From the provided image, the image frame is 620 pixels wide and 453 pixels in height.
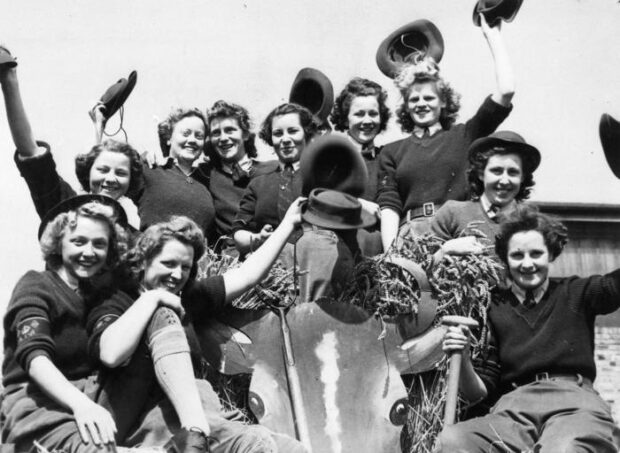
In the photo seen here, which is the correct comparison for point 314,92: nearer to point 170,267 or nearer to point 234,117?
point 234,117

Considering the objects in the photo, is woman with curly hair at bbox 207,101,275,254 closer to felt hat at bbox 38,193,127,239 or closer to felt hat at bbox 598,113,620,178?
felt hat at bbox 38,193,127,239

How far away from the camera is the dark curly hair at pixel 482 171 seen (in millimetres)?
6102

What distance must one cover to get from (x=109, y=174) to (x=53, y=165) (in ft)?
1.20

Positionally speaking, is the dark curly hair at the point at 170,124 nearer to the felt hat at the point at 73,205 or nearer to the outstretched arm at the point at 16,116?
the outstretched arm at the point at 16,116

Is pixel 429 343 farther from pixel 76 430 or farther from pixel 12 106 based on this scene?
pixel 12 106

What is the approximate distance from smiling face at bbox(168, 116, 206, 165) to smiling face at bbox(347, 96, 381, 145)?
3.61 ft

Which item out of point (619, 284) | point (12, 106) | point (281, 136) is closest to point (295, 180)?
point (281, 136)

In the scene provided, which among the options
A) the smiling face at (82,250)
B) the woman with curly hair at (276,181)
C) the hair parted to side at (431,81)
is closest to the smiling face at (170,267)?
the smiling face at (82,250)

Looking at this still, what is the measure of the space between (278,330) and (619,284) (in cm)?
182

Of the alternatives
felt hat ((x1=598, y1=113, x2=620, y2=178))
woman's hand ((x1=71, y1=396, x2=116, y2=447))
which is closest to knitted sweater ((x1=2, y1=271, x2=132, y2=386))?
woman's hand ((x1=71, y1=396, x2=116, y2=447))

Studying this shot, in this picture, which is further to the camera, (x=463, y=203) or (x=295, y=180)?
(x=295, y=180)

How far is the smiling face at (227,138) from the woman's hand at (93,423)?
10.5 feet

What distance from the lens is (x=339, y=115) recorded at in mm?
7266

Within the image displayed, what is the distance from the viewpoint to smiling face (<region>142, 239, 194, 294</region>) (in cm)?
503
